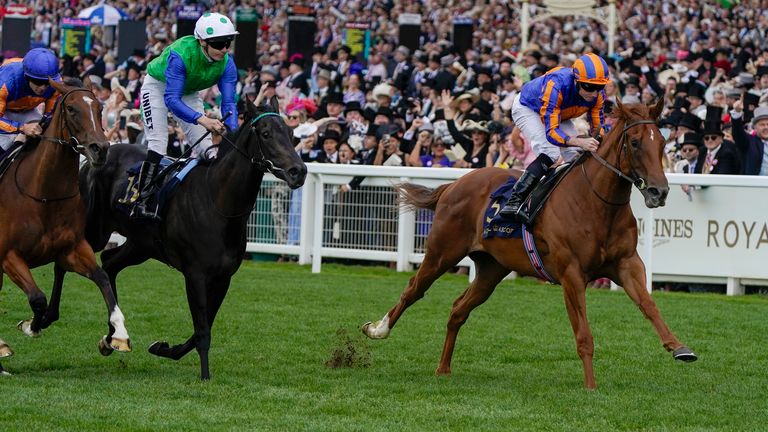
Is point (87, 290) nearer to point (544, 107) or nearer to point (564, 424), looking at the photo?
point (544, 107)

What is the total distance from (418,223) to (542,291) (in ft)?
5.06

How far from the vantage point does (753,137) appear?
1284 centimetres

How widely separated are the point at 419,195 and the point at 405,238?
4422 mm

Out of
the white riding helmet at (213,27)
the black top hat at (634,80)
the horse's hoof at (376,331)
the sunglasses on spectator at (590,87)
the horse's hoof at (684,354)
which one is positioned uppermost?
the white riding helmet at (213,27)

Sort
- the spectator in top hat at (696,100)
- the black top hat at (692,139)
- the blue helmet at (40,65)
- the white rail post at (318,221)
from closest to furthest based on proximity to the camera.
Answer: the blue helmet at (40,65), the black top hat at (692,139), the white rail post at (318,221), the spectator in top hat at (696,100)

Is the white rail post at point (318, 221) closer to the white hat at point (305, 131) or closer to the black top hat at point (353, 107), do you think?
the white hat at point (305, 131)

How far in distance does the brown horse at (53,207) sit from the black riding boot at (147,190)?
385 millimetres

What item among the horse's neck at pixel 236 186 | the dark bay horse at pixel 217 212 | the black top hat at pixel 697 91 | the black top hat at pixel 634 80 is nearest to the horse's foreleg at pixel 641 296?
the dark bay horse at pixel 217 212

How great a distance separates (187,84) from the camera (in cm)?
848

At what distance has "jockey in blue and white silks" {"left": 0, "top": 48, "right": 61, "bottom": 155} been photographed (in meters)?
8.04

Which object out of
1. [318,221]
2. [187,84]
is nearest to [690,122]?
[318,221]

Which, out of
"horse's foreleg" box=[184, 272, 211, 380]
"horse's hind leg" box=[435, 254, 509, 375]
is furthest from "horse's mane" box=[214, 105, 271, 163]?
"horse's hind leg" box=[435, 254, 509, 375]

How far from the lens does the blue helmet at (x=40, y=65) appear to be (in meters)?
8.03

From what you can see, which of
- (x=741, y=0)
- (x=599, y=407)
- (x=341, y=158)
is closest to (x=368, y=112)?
(x=341, y=158)
